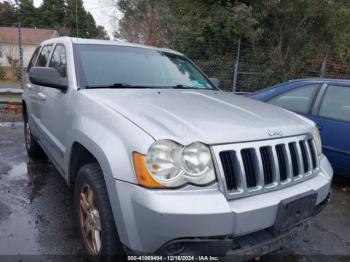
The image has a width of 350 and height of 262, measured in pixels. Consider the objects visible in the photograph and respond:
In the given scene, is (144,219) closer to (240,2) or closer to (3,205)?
(3,205)

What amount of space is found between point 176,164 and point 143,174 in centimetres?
20

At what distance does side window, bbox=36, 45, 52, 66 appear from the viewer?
14.3 ft

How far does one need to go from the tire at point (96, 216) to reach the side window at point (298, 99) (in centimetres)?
337

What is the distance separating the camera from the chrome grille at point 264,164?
212 cm

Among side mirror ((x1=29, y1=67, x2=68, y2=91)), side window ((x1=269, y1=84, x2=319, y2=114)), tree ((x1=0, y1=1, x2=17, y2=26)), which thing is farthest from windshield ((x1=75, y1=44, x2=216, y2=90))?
tree ((x1=0, y1=1, x2=17, y2=26))

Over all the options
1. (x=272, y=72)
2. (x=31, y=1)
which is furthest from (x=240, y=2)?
(x=31, y=1)

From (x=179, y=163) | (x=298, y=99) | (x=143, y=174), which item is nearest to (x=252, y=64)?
(x=298, y=99)

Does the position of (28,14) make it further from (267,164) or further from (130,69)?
(267,164)

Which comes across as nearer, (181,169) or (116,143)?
(181,169)

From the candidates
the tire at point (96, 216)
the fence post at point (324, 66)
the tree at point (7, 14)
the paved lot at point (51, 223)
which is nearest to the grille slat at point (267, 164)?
the paved lot at point (51, 223)

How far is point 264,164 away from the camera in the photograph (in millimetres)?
2299

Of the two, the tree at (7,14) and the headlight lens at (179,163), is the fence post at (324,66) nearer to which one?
the headlight lens at (179,163)

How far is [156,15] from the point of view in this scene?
13266 millimetres

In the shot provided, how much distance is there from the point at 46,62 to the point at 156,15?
9.66m
